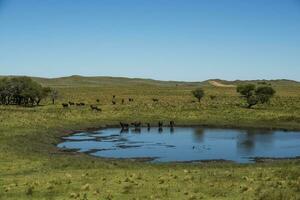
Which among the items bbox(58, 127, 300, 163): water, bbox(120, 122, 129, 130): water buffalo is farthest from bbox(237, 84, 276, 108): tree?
bbox(120, 122, 129, 130): water buffalo

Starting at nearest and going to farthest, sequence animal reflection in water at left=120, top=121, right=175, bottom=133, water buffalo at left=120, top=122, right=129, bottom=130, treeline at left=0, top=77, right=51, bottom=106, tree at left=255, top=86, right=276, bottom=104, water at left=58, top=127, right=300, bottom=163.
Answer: water at left=58, top=127, right=300, bottom=163 < animal reflection in water at left=120, top=121, right=175, bottom=133 < water buffalo at left=120, top=122, right=129, bottom=130 < tree at left=255, top=86, right=276, bottom=104 < treeline at left=0, top=77, right=51, bottom=106

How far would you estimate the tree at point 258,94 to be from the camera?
3585 inches

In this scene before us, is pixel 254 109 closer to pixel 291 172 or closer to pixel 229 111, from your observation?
pixel 229 111

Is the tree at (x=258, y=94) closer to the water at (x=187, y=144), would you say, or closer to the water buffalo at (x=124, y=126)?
the water at (x=187, y=144)

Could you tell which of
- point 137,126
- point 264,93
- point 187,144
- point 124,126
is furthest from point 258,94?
point 187,144

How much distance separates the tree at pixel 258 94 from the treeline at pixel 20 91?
43573 mm

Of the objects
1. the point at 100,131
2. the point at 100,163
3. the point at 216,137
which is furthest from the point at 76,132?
the point at 100,163

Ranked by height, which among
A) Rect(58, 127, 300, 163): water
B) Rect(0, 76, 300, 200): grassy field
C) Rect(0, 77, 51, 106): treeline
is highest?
Rect(0, 77, 51, 106): treeline

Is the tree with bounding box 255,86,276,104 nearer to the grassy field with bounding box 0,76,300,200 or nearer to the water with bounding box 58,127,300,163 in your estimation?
the water with bounding box 58,127,300,163

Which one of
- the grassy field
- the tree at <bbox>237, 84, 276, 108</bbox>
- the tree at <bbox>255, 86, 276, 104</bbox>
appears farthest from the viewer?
the tree at <bbox>255, 86, 276, 104</bbox>

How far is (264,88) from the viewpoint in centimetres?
9712

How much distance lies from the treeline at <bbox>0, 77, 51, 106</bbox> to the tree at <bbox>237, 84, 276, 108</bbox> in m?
43.6

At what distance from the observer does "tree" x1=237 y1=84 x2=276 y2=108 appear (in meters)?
91.1

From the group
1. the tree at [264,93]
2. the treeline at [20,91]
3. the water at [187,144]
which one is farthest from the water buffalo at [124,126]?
the treeline at [20,91]
